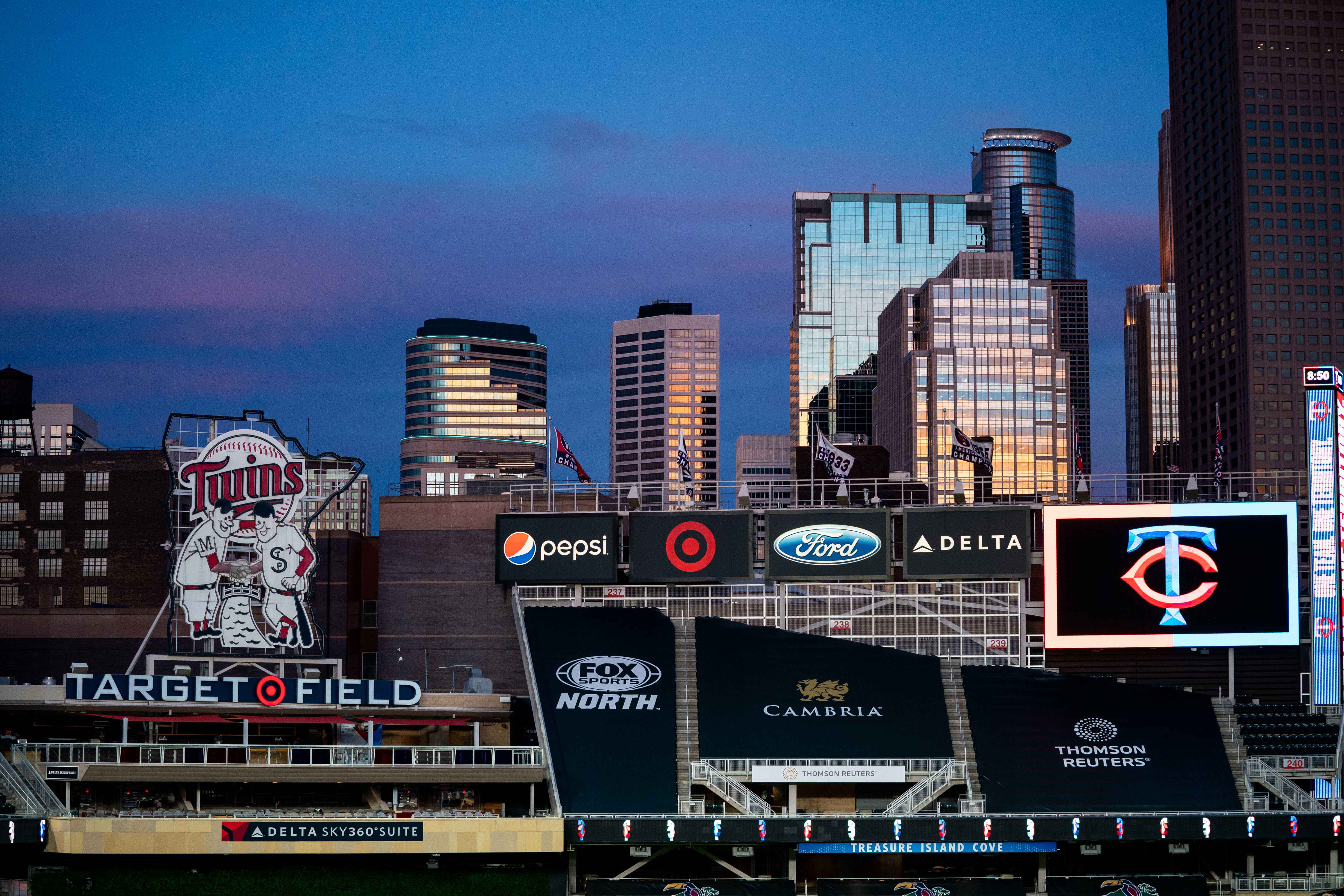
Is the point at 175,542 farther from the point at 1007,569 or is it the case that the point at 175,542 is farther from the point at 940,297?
the point at 940,297

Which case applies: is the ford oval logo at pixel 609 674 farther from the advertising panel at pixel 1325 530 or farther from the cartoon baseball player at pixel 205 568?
the advertising panel at pixel 1325 530

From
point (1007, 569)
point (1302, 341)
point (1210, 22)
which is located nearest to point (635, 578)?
point (1007, 569)

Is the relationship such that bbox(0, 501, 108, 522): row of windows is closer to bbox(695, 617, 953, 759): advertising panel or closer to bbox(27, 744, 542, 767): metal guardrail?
bbox(27, 744, 542, 767): metal guardrail

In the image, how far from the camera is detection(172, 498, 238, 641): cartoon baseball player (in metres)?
53.6

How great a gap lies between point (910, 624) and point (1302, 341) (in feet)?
499

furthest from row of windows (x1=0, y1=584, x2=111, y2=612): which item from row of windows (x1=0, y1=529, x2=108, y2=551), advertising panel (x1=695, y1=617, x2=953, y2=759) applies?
advertising panel (x1=695, y1=617, x2=953, y2=759)

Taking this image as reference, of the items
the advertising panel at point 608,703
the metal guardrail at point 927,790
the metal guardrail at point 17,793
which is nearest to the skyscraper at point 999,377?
the advertising panel at point 608,703

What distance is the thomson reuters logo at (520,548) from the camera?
5678 cm

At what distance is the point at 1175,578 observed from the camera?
54156 mm

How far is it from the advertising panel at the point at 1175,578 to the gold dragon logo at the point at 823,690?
8.04 meters

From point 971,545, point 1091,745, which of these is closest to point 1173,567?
point 971,545

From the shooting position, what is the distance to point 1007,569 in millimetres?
55594

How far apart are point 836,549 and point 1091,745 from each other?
463 inches

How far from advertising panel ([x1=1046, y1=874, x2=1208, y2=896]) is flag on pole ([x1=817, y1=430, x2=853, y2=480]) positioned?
1824 cm
